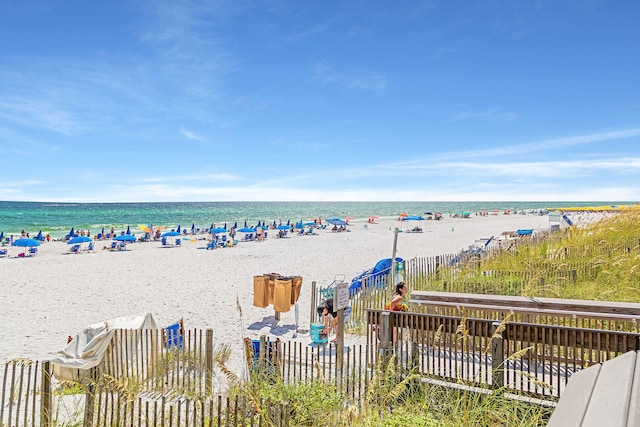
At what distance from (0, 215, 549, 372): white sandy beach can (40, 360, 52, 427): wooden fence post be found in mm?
2608

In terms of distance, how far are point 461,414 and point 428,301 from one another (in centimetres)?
357

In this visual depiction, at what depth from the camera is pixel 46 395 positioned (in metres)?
5.09

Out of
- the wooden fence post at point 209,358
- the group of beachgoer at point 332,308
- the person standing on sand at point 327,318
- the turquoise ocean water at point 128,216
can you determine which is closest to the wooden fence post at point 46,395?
the wooden fence post at point 209,358

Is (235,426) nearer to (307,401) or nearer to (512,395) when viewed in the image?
Result: (307,401)

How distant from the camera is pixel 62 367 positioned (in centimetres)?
640

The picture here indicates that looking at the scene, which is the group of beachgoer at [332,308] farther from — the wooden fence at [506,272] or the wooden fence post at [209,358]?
the wooden fence post at [209,358]

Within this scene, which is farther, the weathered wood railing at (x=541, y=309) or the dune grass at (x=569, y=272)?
the dune grass at (x=569, y=272)

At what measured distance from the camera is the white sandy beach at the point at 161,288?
34.4 ft

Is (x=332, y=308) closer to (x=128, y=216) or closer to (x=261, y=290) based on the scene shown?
(x=261, y=290)

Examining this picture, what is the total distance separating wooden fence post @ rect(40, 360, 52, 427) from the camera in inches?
192

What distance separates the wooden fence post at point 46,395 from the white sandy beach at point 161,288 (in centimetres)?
261

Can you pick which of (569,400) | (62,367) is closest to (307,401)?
(569,400)

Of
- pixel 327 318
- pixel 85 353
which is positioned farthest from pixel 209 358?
pixel 327 318

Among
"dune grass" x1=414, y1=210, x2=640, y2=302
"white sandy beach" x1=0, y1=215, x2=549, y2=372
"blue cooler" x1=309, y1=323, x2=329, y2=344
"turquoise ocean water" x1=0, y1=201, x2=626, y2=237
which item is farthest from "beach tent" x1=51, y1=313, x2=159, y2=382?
"turquoise ocean water" x1=0, y1=201, x2=626, y2=237
